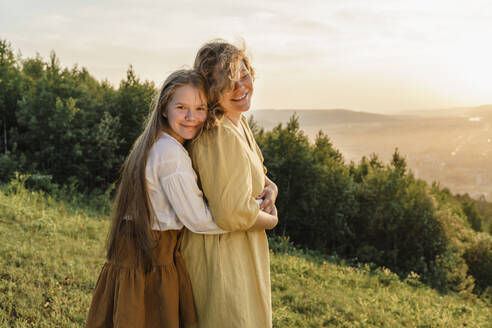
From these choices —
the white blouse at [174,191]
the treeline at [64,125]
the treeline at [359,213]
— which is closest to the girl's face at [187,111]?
the white blouse at [174,191]

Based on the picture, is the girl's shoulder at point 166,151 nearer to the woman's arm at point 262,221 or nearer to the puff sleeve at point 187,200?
the puff sleeve at point 187,200

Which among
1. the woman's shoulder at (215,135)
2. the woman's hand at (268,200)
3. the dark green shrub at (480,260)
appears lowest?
the dark green shrub at (480,260)

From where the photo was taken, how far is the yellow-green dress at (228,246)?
81.4 inches

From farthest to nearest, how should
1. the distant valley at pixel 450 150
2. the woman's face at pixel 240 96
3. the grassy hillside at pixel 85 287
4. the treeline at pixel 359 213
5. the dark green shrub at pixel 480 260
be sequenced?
1. the distant valley at pixel 450 150
2. the dark green shrub at pixel 480 260
3. the treeline at pixel 359 213
4. the grassy hillside at pixel 85 287
5. the woman's face at pixel 240 96

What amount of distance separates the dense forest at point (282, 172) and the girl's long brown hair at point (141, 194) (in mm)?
9592

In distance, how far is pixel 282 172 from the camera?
15141mm

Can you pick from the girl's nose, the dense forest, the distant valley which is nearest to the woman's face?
the girl's nose

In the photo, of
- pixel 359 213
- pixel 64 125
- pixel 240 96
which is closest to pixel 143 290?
pixel 240 96

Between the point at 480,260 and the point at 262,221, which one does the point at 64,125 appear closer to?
the point at 262,221

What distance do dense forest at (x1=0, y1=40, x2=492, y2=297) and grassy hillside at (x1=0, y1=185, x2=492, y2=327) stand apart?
4.23m

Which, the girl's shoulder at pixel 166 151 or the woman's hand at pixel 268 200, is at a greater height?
the girl's shoulder at pixel 166 151

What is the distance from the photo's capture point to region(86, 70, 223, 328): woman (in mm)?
2078

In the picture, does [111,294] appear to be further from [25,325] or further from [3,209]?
[3,209]

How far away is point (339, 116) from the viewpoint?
191000 millimetres
